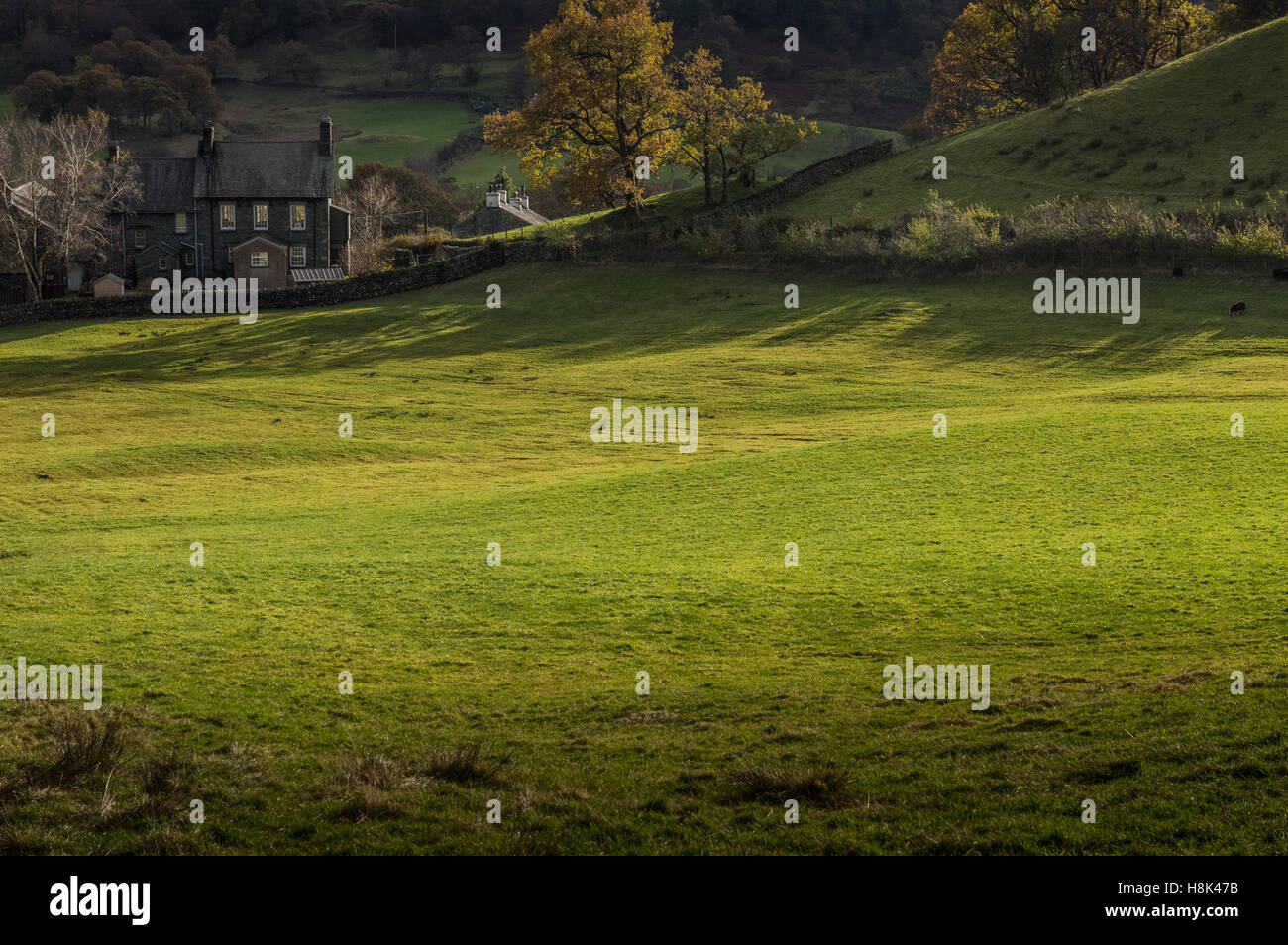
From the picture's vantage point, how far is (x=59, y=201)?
8012cm

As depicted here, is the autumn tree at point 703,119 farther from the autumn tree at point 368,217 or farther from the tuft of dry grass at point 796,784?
the tuft of dry grass at point 796,784

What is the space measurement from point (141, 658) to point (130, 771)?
5195 millimetres

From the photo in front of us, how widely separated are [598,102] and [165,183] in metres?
37.5

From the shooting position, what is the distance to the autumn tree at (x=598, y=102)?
7944 centimetres

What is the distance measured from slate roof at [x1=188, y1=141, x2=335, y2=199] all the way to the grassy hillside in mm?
39109

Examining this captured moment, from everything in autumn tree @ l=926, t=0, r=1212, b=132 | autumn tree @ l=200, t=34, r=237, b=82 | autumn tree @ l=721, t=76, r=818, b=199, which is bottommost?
autumn tree @ l=721, t=76, r=818, b=199

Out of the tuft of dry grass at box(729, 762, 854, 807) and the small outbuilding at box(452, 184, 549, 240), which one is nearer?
the tuft of dry grass at box(729, 762, 854, 807)

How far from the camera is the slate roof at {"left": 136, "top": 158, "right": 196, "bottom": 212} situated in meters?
92.6

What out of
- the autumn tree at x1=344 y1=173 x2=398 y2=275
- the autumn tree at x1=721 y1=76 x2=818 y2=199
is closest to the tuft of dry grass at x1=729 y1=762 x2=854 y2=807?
the autumn tree at x1=721 y1=76 x2=818 y2=199

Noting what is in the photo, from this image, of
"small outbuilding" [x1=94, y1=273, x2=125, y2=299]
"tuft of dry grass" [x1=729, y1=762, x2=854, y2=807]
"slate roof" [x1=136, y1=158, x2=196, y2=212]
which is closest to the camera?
"tuft of dry grass" [x1=729, y1=762, x2=854, y2=807]

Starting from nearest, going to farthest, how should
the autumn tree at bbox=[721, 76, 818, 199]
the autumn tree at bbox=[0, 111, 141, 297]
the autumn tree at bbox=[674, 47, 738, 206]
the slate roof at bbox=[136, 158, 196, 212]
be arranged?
1. the autumn tree at bbox=[0, 111, 141, 297]
2. the autumn tree at bbox=[674, 47, 738, 206]
3. the autumn tree at bbox=[721, 76, 818, 199]
4. the slate roof at bbox=[136, 158, 196, 212]

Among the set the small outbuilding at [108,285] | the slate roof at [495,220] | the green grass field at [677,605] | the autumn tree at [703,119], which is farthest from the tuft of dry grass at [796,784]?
the slate roof at [495,220]

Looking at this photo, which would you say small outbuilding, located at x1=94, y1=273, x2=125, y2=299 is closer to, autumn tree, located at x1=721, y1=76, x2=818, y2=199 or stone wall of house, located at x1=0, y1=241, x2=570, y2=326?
stone wall of house, located at x1=0, y1=241, x2=570, y2=326
